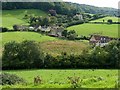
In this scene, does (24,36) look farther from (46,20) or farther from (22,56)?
(22,56)

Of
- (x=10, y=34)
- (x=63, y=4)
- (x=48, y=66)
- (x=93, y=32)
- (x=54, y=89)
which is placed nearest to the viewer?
(x=54, y=89)

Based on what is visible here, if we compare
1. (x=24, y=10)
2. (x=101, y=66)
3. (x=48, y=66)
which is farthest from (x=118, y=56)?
(x=24, y=10)

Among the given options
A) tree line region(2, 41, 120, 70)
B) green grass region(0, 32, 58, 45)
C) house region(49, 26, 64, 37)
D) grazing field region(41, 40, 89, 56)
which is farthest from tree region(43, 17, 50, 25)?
tree line region(2, 41, 120, 70)

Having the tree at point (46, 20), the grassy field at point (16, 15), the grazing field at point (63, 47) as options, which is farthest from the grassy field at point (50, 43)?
the tree at point (46, 20)

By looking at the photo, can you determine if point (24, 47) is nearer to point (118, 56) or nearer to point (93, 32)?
point (118, 56)

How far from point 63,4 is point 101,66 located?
219 ft

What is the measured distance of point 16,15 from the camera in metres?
90.2

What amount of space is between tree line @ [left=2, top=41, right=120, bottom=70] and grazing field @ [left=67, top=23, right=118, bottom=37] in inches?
1195

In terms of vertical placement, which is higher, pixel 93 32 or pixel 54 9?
pixel 54 9

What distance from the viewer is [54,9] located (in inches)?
3999

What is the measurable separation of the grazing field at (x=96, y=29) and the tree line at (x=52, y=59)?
99.6ft

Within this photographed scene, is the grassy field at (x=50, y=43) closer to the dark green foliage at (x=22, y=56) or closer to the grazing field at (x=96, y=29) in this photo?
the dark green foliage at (x=22, y=56)

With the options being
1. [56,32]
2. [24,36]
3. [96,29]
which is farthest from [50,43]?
[96,29]

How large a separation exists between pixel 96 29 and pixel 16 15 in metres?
25.7
